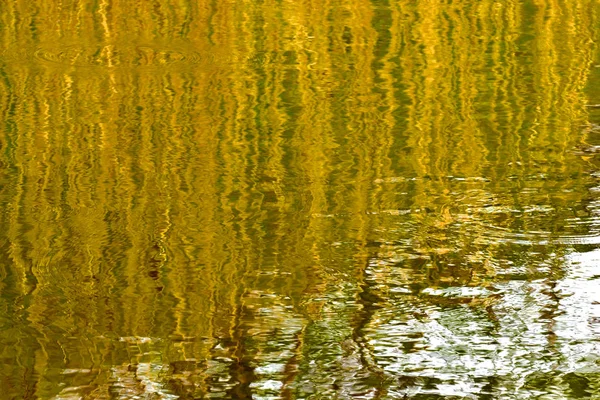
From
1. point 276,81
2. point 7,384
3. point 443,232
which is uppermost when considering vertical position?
point 276,81

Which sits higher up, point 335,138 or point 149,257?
point 335,138

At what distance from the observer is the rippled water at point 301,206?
7.76 ft

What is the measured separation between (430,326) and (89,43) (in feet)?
9.27

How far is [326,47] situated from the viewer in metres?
4.80

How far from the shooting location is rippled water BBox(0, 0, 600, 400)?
237 centimetres

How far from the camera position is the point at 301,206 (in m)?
3.20

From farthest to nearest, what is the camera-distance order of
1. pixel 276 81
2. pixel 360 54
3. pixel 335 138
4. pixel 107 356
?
pixel 360 54, pixel 276 81, pixel 335 138, pixel 107 356

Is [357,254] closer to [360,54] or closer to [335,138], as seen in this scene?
[335,138]

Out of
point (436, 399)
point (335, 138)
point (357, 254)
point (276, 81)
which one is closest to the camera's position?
point (436, 399)

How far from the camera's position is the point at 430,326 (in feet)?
8.14

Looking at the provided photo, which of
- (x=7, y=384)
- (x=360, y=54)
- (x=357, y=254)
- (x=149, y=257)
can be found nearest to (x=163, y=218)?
(x=149, y=257)

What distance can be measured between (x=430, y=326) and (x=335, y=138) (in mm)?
1355

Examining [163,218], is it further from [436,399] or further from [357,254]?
[436,399]

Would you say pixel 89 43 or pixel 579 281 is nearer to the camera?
pixel 579 281
